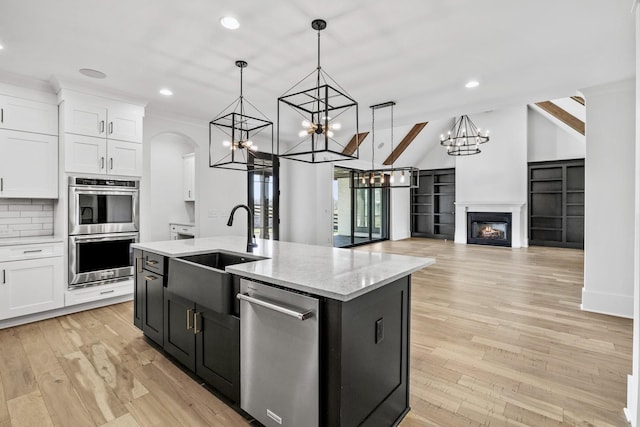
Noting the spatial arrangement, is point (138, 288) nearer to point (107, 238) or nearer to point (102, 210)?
point (107, 238)

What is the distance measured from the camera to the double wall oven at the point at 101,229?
3.67m

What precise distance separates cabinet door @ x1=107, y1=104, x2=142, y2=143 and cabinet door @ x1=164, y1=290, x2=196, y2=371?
2.56 m

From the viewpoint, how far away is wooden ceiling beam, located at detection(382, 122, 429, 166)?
9180mm

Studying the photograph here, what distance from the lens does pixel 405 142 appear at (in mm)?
9555

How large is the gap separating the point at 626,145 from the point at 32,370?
6.03 metres

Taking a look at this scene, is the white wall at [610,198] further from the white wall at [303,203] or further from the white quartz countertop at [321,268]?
the white wall at [303,203]

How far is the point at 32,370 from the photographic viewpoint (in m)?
2.43

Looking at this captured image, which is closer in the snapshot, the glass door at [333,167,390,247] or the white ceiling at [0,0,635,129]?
the white ceiling at [0,0,635,129]

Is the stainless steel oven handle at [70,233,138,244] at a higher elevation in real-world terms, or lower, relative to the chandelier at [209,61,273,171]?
lower

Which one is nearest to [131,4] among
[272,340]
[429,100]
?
[272,340]

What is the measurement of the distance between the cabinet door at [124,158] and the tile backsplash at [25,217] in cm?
85

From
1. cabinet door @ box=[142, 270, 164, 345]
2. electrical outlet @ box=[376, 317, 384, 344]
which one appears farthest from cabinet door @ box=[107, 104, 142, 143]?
electrical outlet @ box=[376, 317, 384, 344]

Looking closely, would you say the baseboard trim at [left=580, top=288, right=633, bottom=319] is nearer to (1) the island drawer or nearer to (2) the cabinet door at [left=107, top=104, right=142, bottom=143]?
(1) the island drawer

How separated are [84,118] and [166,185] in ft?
7.55
